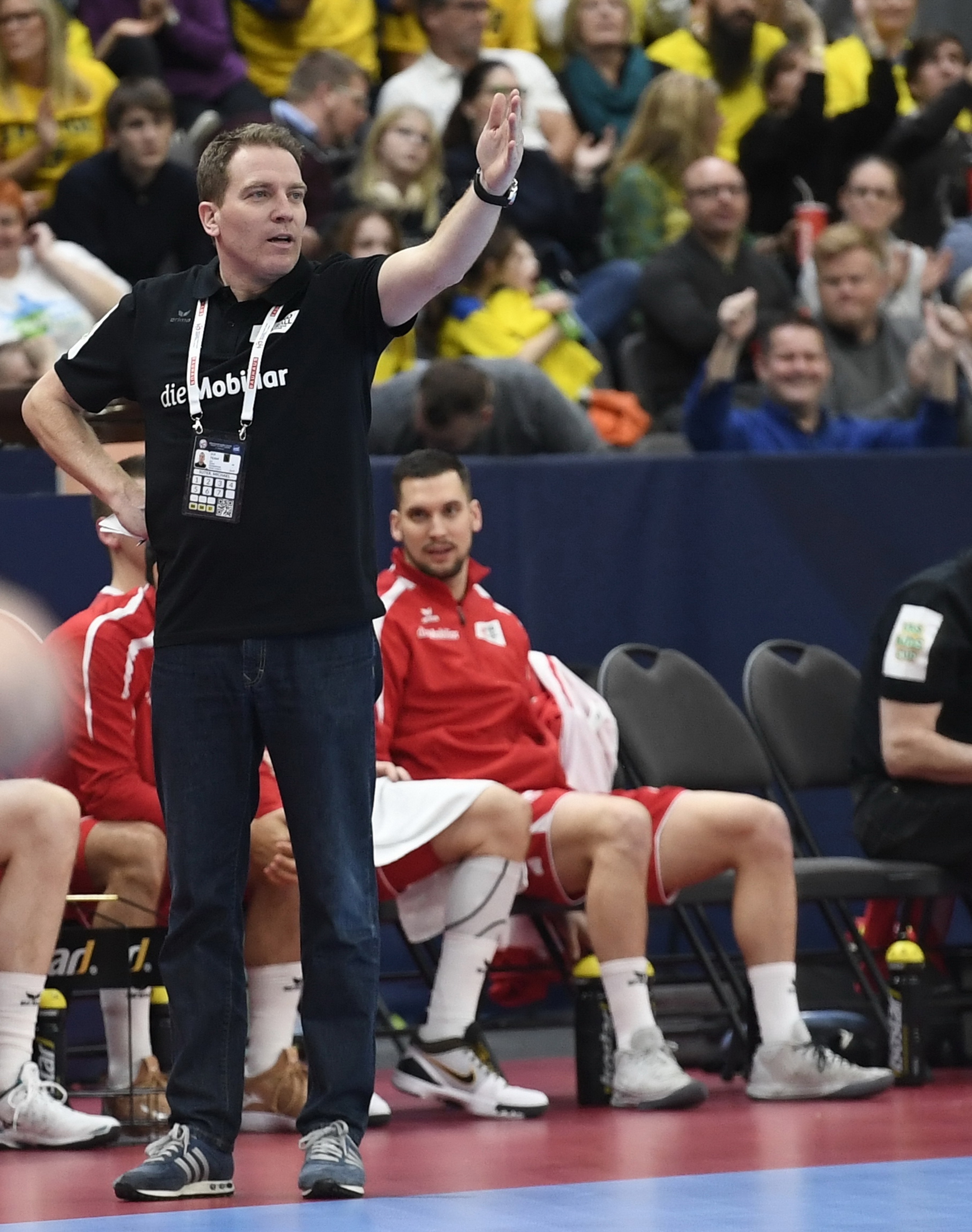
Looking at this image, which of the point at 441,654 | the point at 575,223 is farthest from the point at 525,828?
the point at 575,223

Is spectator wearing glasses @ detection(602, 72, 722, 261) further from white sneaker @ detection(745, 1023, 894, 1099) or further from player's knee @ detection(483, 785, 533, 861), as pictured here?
white sneaker @ detection(745, 1023, 894, 1099)

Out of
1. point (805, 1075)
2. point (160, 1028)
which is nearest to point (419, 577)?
point (160, 1028)

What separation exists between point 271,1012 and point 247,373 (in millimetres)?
1840

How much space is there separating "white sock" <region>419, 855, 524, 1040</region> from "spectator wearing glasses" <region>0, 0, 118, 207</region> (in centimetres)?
388

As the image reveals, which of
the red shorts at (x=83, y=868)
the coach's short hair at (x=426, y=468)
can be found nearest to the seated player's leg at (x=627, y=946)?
the coach's short hair at (x=426, y=468)

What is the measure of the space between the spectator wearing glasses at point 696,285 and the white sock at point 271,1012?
146 inches

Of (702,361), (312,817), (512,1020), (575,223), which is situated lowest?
(512,1020)

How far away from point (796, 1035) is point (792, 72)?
6.16 metres

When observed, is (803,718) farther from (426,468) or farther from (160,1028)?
(160,1028)

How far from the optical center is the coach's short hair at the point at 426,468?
19.6 feet

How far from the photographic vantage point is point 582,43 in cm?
1054

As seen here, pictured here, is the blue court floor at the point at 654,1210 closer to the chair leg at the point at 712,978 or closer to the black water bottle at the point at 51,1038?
the black water bottle at the point at 51,1038

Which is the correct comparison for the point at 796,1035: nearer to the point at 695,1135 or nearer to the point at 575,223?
the point at 695,1135

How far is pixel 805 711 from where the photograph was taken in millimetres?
6871
